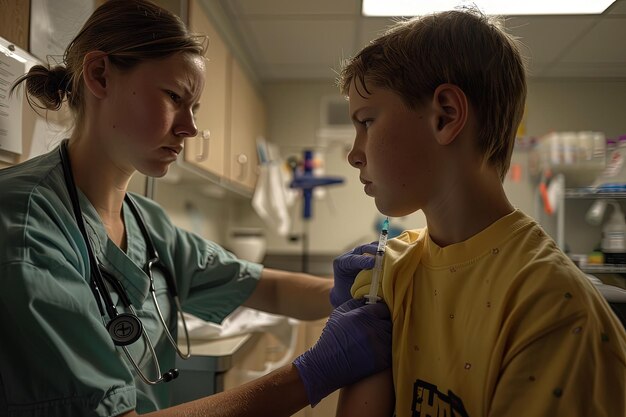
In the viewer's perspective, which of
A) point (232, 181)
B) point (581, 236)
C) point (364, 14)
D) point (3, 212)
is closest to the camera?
point (3, 212)

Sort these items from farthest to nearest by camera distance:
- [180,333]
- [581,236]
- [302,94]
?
[302,94], [180,333], [581,236]

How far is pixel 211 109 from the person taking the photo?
5.18ft

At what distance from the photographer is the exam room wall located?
26.5 inches

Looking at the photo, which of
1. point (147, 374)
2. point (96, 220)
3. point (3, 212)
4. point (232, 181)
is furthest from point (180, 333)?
point (232, 181)

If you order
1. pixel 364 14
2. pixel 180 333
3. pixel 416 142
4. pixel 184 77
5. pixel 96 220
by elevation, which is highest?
pixel 364 14

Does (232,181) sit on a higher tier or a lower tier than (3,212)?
higher

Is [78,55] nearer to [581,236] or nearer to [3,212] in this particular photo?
[3,212]

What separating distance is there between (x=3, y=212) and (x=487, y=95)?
65 cm

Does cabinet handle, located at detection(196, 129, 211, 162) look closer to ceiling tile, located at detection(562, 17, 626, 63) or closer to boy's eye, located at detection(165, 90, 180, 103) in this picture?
boy's eye, located at detection(165, 90, 180, 103)

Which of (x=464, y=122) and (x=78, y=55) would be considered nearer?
(x=464, y=122)

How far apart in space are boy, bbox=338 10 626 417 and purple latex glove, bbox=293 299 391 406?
18 millimetres

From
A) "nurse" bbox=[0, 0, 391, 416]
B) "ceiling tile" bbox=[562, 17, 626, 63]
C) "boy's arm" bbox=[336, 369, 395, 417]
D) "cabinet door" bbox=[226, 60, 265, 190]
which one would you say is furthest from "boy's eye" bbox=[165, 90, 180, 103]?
"cabinet door" bbox=[226, 60, 265, 190]

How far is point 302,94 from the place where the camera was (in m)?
1.49

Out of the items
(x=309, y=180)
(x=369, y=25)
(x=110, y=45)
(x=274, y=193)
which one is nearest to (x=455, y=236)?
(x=369, y=25)
